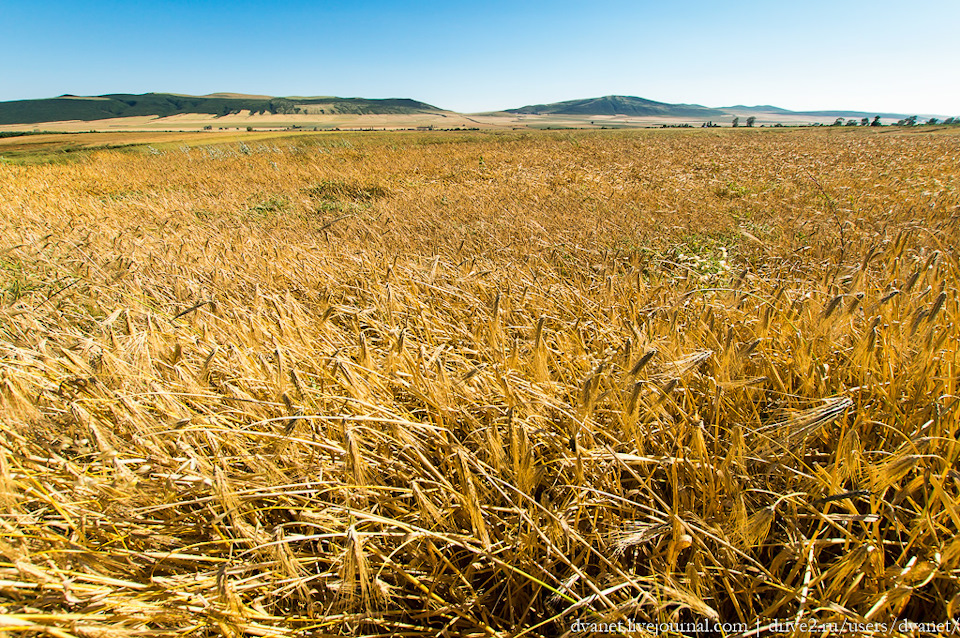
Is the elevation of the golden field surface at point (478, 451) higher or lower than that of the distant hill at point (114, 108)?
lower

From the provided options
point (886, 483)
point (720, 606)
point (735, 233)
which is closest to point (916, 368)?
point (886, 483)

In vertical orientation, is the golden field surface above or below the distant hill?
below

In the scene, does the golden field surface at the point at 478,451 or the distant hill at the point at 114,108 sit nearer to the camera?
the golden field surface at the point at 478,451

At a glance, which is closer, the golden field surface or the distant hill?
the golden field surface

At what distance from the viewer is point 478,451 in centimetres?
158

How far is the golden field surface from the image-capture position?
117cm

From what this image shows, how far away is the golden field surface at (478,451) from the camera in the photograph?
3.85 ft

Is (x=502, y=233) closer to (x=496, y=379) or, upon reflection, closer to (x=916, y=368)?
(x=496, y=379)

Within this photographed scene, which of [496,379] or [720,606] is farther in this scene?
[496,379]

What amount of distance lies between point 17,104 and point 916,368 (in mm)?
Answer: 274052

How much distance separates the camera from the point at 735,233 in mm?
5348

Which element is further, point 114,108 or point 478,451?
point 114,108

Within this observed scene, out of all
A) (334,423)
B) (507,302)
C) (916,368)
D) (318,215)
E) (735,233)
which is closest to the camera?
(916,368)

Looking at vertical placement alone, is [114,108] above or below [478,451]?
above
